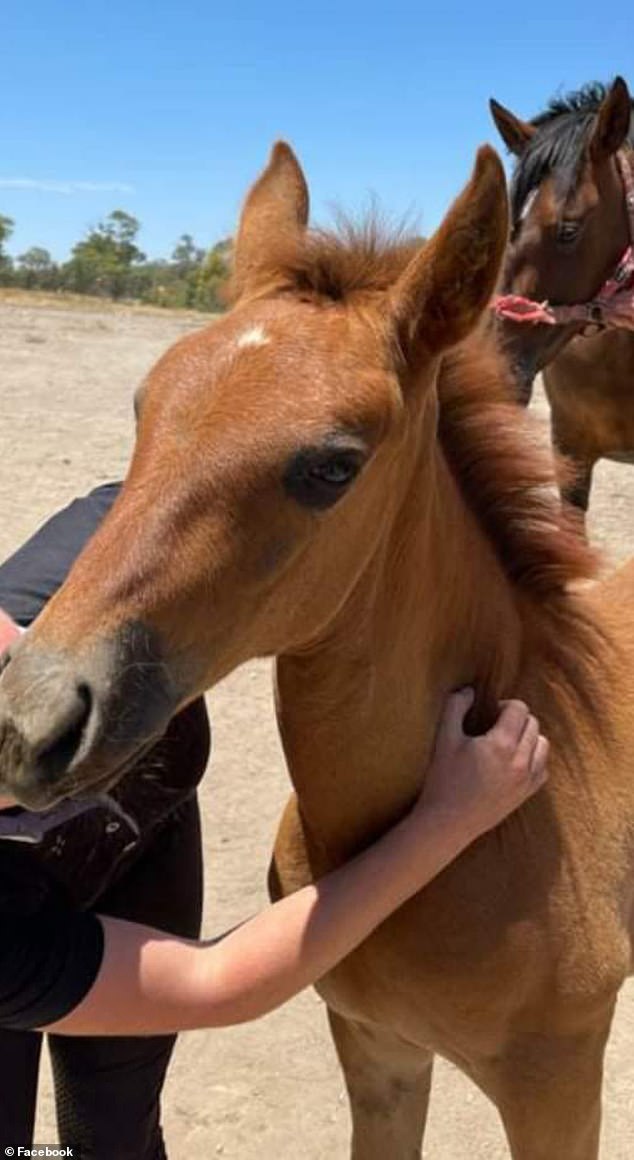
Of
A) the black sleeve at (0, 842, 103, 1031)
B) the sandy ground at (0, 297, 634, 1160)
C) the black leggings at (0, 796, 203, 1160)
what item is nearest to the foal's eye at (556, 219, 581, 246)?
the sandy ground at (0, 297, 634, 1160)

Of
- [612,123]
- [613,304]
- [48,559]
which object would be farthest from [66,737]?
[612,123]

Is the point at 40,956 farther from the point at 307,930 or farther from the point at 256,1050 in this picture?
the point at 256,1050

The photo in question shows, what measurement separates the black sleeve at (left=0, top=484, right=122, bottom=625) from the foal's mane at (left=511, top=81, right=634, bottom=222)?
2.65 meters

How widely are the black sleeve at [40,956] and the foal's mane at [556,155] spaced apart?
10.6 feet

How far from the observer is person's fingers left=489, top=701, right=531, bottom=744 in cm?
160

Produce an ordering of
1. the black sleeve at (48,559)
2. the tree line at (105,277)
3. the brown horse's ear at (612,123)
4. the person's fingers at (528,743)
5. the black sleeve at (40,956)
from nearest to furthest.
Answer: the black sleeve at (40,956) → the person's fingers at (528,743) → the black sleeve at (48,559) → the brown horse's ear at (612,123) → the tree line at (105,277)

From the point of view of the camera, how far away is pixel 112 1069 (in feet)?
6.34

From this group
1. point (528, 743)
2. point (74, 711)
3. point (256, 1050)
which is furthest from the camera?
point (256, 1050)

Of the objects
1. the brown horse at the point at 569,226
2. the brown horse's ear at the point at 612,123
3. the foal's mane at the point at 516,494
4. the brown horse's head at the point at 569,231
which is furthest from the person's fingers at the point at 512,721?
the brown horse's ear at the point at 612,123

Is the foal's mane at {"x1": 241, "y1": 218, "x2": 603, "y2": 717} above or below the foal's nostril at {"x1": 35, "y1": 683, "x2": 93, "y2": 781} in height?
above

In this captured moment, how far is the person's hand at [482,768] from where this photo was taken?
5.10 ft

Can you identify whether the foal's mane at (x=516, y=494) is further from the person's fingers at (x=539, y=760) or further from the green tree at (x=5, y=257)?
the green tree at (x=5, y=257)

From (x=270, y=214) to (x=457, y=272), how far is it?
→ 0.42m

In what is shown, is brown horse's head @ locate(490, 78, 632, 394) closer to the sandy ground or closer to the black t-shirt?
the sandy ground
